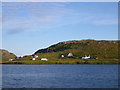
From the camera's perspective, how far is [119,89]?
5397cm

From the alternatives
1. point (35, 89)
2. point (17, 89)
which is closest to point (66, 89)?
point (35, 89)

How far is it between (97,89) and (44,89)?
38.0ft

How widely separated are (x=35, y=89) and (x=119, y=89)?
59.2ft

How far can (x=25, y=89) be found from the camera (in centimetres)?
5419

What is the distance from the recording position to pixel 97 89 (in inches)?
2169

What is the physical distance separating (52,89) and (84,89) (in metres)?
6.97

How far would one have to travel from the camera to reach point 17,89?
181 ft

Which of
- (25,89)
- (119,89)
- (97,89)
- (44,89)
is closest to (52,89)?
(44,89)

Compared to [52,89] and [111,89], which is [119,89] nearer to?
[111,89]

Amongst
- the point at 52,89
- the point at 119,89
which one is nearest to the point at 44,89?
the point at 52,89

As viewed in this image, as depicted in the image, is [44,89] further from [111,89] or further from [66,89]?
[111,89]

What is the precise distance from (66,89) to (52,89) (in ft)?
10.2

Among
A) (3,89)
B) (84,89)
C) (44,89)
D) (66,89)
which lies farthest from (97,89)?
(3,89)

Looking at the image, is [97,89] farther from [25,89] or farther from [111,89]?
[25,89]
